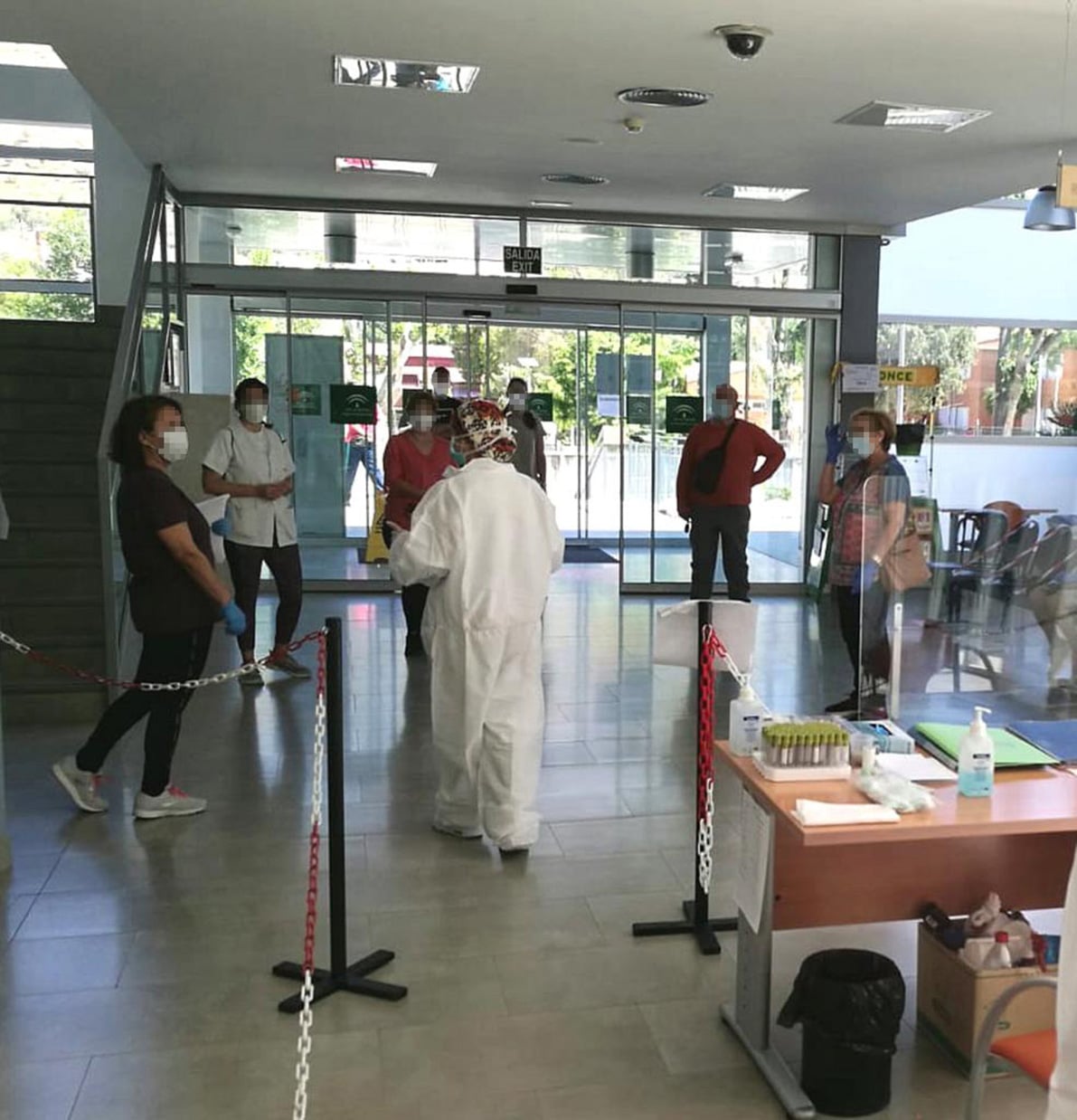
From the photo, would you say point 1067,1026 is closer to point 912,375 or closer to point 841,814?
point 841,814

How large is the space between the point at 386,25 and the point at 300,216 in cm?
443

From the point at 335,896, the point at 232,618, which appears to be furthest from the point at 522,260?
the point at 335,896

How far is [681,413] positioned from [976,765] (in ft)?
25.4

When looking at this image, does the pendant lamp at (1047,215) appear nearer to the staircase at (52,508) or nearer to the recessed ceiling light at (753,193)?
the recessed ceiling light at (753,193)

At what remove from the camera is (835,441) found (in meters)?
9.73

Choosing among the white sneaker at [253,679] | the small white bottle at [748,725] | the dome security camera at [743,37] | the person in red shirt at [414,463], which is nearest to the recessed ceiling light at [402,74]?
the dome security camera at [743,37]

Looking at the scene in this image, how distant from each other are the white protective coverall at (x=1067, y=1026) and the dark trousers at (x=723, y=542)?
6.11 m

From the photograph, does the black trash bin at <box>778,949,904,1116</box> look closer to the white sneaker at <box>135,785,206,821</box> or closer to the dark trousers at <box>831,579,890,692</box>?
the dark trousers at <box>831,579,890,692</box>

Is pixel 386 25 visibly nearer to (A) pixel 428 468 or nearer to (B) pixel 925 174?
(A) pixel 428 468

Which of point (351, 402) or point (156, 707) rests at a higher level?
point (351, 402)

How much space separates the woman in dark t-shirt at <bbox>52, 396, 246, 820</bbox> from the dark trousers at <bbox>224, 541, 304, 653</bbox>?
6.34 ft

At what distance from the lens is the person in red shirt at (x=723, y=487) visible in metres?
7.28

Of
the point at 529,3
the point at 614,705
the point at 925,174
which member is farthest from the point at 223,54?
the point at 925,174

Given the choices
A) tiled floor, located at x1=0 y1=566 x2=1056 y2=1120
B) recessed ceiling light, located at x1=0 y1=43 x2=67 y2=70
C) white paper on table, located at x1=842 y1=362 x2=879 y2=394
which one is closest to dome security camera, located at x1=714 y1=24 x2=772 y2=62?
tiled floor, located at x1=0 y1=566 x2=1056 y2=1120
